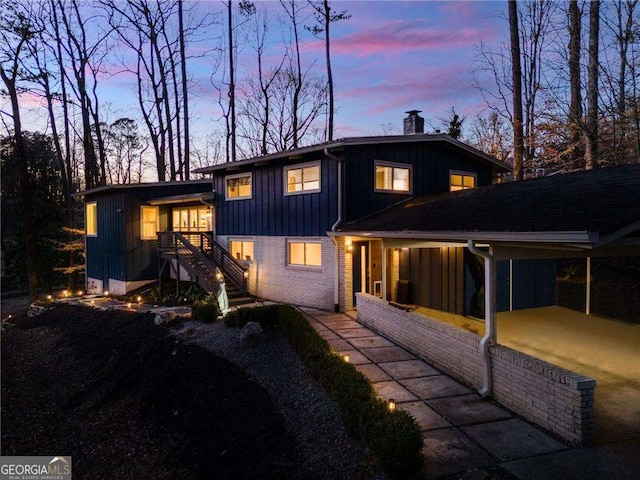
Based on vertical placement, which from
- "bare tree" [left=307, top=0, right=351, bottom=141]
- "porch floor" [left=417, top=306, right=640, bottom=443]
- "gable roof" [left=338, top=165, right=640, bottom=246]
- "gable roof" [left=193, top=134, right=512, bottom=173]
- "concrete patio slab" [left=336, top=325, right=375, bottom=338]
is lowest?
"concrete patio slab" [left=336, top=325, right=375, bottom=338]

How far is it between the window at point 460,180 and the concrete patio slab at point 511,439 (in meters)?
10.1

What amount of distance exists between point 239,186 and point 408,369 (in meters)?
10.6

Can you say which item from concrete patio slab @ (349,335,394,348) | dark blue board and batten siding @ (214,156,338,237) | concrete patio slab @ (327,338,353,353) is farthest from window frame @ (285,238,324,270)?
concrete patio slab @ (327,338,353,353)

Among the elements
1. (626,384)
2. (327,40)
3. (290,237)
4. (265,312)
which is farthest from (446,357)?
(327,40)

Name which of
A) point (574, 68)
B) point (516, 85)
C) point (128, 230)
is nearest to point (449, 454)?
point (574, 68)

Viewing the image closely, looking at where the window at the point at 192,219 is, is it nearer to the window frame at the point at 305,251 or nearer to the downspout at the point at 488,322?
the window frame at the point at 305,251

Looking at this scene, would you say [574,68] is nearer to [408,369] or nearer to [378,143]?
[378,143]

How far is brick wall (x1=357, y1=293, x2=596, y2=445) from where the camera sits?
15.2 feet

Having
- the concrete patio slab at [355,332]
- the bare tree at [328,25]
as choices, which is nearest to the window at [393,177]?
the concrete patio slab at [355,332]

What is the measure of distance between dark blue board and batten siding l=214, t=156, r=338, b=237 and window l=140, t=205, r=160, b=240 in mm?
4193

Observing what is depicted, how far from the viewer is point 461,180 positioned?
1449cm

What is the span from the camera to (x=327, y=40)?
2530cm

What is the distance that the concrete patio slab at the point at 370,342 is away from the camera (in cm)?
883

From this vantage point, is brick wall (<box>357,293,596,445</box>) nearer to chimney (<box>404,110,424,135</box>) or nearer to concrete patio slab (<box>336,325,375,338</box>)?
concrete patio slab (<box>336,325,375,338</box>)
